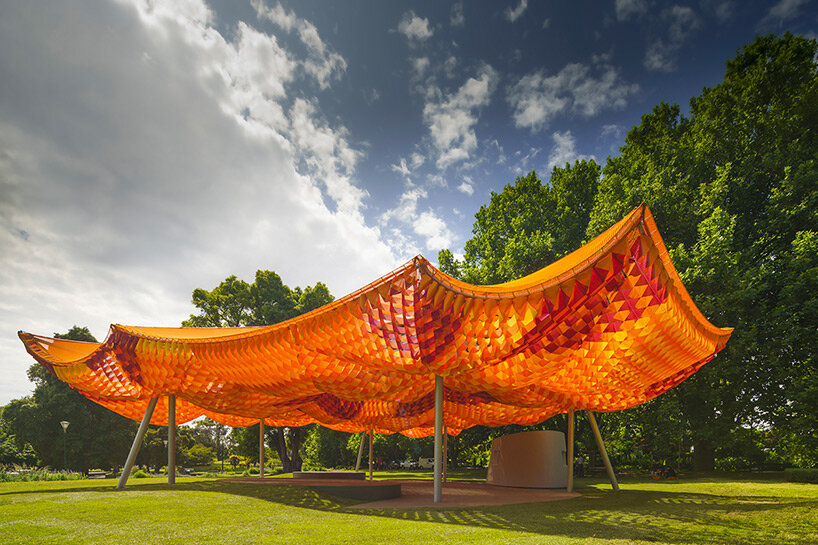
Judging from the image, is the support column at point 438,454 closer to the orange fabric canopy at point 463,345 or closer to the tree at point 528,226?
the orange fabric canopy at point 463,345

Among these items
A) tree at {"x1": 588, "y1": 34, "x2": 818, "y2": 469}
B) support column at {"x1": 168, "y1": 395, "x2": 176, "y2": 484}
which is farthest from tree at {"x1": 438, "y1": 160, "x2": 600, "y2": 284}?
support column at {"x1": 168, "y1": 395, "x2": 176, "y2": 484}

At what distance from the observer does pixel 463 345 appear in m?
11.1

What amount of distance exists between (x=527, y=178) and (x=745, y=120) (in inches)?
472

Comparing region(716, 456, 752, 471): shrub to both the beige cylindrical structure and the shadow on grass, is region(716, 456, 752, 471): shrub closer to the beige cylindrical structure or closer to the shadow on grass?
the beige cylindrical structure

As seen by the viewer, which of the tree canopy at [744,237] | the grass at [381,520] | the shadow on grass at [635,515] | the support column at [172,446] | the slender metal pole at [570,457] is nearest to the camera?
the grass at [381,520]

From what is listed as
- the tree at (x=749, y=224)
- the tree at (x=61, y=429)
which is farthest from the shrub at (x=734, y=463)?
the tree at (x=61, y=429)

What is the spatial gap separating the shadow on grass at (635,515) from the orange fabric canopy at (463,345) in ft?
11.4

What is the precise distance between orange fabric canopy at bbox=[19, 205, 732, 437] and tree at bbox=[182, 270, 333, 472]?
44.5ft

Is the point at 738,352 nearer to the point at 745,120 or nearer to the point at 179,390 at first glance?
the point at 745,120

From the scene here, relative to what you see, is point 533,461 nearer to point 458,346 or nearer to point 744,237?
point 458,346

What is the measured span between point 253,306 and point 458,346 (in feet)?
Answer: 84.6

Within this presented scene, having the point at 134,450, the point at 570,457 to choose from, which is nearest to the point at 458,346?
the point at 570,457

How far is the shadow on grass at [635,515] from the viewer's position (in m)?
6.96

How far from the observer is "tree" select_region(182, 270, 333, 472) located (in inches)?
1282
